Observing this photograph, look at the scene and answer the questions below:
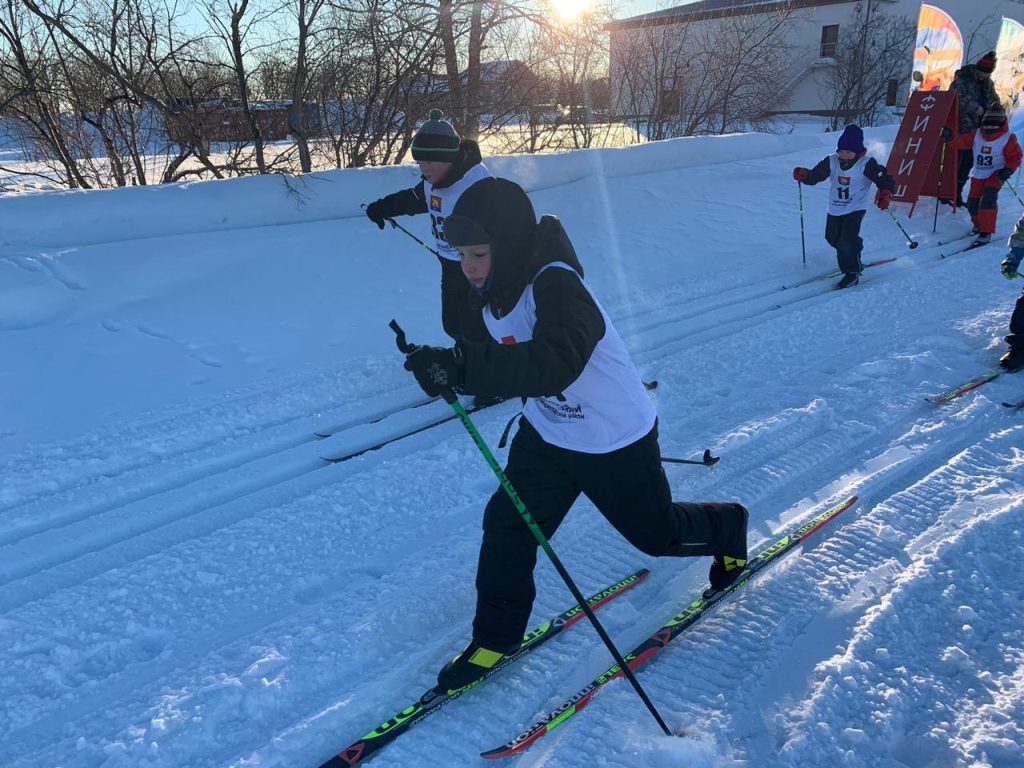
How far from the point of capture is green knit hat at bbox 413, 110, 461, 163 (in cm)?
399

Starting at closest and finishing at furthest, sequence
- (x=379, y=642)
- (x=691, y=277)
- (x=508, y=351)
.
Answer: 1. (x=508, y=351)
2. (x=379, y=642)
3. (x=691, y=277)

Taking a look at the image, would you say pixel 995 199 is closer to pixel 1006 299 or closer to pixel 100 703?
pixel 1006 299

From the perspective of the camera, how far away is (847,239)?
7.65 meters

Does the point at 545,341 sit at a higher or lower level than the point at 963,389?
higher

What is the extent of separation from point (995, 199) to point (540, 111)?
626cm

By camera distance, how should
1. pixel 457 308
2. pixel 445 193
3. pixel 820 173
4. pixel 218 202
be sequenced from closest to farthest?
pixel 445 193, pixel 457 308, pixel 218 202, pixel 820 173

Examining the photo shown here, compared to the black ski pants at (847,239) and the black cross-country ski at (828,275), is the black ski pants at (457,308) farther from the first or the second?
the black ski pants at (847,239)

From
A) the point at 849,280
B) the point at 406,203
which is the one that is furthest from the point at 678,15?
the point at 406,203

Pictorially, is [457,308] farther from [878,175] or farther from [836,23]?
[836,23]

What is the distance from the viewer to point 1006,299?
678 centimetres

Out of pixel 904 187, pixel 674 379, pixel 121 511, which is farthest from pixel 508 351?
pixel 904 187

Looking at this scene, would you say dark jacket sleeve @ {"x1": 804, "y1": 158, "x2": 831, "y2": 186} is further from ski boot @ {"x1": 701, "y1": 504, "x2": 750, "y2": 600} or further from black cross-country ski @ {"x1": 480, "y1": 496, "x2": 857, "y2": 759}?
ski boot @ {"x1": 701, "y1": 504, "x2": 750, "y2": 600}

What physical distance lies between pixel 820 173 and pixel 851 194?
0.60 m

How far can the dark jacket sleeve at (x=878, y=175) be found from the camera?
7500mm
